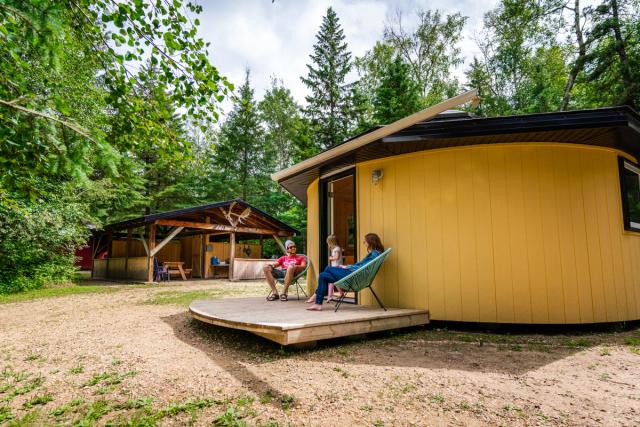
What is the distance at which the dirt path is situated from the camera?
1991 mm

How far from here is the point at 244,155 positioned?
21.9m

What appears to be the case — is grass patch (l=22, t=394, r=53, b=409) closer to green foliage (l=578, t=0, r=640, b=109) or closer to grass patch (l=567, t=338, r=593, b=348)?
grass patch (l=567, t=338, r=593, b=348)

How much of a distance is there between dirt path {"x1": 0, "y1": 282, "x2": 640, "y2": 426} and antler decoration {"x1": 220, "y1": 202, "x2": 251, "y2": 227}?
8.94 m

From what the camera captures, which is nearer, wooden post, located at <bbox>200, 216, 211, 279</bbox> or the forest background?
the forest background

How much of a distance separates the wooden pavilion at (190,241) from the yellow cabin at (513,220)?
9.25 metres

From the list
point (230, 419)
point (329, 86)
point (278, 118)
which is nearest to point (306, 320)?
point (230, 419)

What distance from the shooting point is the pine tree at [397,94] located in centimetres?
1566

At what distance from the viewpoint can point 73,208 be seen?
9.66 metres

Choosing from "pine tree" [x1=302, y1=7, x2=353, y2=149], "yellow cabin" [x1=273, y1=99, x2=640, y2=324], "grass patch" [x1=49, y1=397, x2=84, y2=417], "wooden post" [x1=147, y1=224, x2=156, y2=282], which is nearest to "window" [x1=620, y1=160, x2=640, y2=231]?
"yellow cabin" [x1=273, y1=99, x2=640, y2=324]

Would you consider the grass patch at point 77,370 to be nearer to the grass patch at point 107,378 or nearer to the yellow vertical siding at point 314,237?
the grass patch at point 107,378

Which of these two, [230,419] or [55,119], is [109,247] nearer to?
[55,119]

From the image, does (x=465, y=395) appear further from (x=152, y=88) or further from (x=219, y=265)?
(x=219, y=265)

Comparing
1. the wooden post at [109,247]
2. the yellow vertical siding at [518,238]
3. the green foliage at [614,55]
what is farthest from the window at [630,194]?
the wooden post at [109,247]

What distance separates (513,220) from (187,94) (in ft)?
12.3
